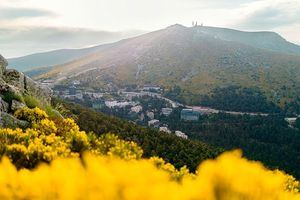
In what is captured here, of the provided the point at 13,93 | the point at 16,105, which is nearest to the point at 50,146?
the point at 16,105

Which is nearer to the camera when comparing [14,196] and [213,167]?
[213,167]

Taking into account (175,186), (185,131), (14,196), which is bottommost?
(185,131)

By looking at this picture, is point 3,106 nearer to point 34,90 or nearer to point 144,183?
point 34,90

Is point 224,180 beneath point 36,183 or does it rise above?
above

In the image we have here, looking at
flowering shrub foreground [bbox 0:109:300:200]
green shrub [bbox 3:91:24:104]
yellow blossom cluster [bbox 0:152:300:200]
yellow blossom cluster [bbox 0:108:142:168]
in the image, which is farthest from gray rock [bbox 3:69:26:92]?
yellow blossom cluster [bbox 0:152:300:200]

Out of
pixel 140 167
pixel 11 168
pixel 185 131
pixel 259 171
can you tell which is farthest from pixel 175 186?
pixel 185 131

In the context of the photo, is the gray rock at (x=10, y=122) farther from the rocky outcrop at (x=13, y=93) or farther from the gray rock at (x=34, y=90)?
the gray rock at (x=34, y=90)

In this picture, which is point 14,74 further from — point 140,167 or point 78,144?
point 140,167
